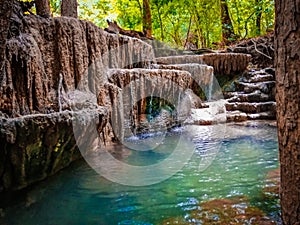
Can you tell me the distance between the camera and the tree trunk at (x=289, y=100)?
1.48 metres

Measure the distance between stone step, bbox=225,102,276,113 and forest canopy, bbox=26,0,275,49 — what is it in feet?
18.7

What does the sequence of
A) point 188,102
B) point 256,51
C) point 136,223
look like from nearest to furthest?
point 136,223 < point 188,102 < point 256,51

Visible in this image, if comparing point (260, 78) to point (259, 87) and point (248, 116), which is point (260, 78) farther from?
point (248, 116)

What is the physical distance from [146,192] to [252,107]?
591cm

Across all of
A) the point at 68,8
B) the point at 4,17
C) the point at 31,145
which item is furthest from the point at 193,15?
the point at 4,17

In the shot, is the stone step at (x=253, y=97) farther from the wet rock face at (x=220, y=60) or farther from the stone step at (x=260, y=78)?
→ the wet rock face at (x=220, y=60)

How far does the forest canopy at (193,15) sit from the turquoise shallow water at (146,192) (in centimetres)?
916

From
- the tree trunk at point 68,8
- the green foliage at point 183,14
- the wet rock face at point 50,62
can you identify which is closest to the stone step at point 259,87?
the green foliage at point 183,14

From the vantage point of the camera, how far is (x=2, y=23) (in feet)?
5.90

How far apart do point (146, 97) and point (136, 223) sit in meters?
4.10

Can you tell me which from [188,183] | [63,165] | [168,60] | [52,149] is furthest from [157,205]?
[168,60]

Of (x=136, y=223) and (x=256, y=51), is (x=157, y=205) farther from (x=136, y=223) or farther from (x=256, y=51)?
(x=256, y=51)

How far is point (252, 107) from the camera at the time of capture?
25.3ft

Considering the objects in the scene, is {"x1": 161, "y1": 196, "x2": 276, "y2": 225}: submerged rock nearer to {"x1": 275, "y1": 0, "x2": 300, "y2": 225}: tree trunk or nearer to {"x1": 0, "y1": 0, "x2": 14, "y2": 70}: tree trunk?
{"x1": 275, "y1": 0, "x2": 300, "y2": 225}: tree trunk
